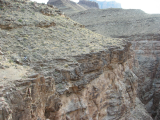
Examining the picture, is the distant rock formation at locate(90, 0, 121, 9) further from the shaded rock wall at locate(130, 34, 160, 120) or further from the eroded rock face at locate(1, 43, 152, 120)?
the eroded rock face at locate(1, 43, 152, 120)

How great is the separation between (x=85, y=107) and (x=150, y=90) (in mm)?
24391

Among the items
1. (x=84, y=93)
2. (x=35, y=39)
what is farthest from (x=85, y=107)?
(x=35, y=39)

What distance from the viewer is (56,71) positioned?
12195 mm

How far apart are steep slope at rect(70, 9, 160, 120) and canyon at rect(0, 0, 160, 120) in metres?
11.5

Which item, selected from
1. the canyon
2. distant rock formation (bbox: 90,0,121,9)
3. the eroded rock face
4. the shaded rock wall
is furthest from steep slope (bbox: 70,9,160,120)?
distant rock formation (bbox: 90,0,121,9)

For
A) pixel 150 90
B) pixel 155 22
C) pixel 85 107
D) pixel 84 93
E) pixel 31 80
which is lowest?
pixel 150 90

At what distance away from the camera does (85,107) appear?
43.5ft

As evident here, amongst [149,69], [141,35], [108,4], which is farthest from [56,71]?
[108,4]

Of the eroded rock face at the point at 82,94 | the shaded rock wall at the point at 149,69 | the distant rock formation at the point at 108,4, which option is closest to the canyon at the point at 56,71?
the eroded rock face at the point at 82,94

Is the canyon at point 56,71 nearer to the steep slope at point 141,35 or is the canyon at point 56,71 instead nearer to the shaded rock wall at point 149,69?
the shaded rock wall at point 149,69

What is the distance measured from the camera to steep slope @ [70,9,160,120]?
108 feet

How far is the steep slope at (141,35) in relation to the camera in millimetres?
32781

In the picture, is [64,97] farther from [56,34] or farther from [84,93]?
[56,34]

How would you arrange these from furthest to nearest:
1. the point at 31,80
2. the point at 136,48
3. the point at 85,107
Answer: the point at 136,48 → the point at 85,107 → the point at 31,80
